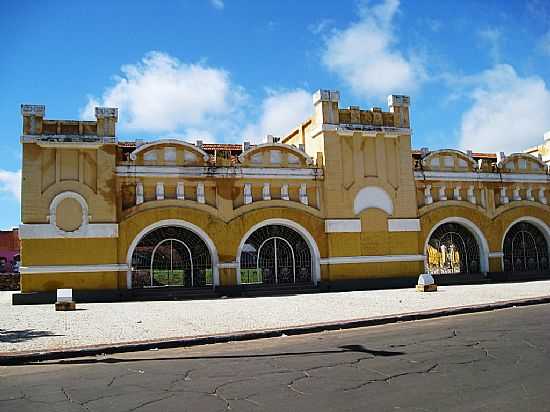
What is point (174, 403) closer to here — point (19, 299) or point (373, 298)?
point (373, 298)

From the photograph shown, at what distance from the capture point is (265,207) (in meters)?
23.2

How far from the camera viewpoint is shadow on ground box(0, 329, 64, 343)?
442 inches

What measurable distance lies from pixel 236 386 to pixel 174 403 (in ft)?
3.26

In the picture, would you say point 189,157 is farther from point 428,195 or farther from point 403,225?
point 428,195

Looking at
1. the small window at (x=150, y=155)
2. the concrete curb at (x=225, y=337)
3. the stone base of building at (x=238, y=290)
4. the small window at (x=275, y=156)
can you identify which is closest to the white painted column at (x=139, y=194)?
the small window at (x=150, y=155)

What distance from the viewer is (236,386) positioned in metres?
7.09

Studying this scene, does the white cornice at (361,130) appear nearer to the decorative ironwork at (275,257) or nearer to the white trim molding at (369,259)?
the decorative ironwork at (275,257)

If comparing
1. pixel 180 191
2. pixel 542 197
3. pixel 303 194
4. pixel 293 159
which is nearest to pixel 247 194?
pixel 303 194

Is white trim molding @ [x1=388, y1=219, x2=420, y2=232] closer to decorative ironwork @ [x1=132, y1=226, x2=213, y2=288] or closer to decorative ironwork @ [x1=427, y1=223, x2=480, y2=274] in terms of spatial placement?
decorative ironwork @ [x1=427, y1=223, x2=480, y2=274]

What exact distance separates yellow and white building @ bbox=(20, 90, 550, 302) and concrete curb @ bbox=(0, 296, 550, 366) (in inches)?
360

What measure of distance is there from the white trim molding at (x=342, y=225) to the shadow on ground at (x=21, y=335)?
44.5 ft

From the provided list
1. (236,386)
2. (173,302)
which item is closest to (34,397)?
(236,386)

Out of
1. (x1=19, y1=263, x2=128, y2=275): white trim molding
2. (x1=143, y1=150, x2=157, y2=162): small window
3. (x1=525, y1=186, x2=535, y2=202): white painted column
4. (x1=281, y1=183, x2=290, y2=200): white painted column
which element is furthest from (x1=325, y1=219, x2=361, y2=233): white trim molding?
(x1=525, y1=186, x2=535, y2=202): white painted column

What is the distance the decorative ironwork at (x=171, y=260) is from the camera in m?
22.4
